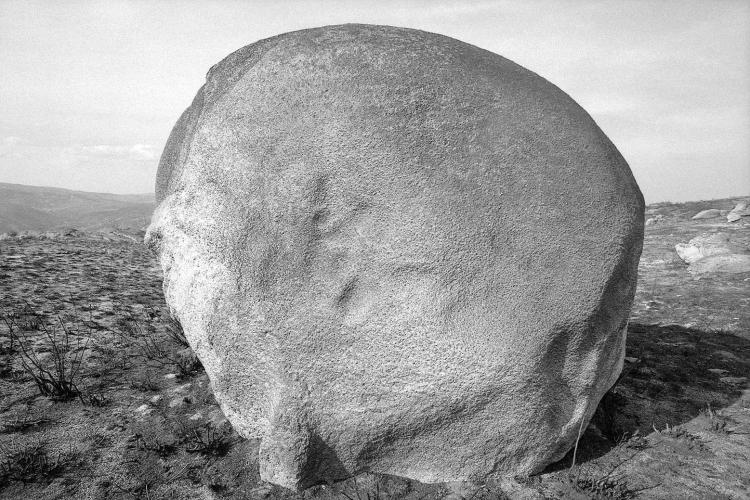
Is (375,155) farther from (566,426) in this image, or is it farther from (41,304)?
(41,304)

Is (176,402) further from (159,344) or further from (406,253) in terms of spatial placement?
(406,253)

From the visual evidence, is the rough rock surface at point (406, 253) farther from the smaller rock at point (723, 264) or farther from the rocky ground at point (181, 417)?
the smaller rock at point (723, 264)

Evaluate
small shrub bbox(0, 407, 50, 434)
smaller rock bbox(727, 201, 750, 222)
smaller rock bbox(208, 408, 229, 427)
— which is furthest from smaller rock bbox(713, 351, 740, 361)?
smaller rock bbox(727, 201, 750, 222)

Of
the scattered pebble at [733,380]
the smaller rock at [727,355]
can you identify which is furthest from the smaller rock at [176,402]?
the smaller rock at [727,355]

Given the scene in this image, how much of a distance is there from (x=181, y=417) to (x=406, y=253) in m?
2.16

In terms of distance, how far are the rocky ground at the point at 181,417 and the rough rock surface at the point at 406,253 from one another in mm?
313

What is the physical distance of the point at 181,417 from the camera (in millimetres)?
3484

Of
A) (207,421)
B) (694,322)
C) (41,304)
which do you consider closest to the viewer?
(207,421)

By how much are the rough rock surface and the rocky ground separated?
1.03 feet

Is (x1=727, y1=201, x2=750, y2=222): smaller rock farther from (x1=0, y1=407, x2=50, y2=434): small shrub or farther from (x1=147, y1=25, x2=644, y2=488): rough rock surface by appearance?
(x1=0, y1=407, x2=50, y2=434): small shrub

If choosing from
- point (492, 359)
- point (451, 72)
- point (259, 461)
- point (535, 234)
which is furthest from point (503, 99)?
point (259, 461)

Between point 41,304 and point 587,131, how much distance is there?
556 cm

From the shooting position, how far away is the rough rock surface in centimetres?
263

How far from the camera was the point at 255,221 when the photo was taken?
2.82 metres
